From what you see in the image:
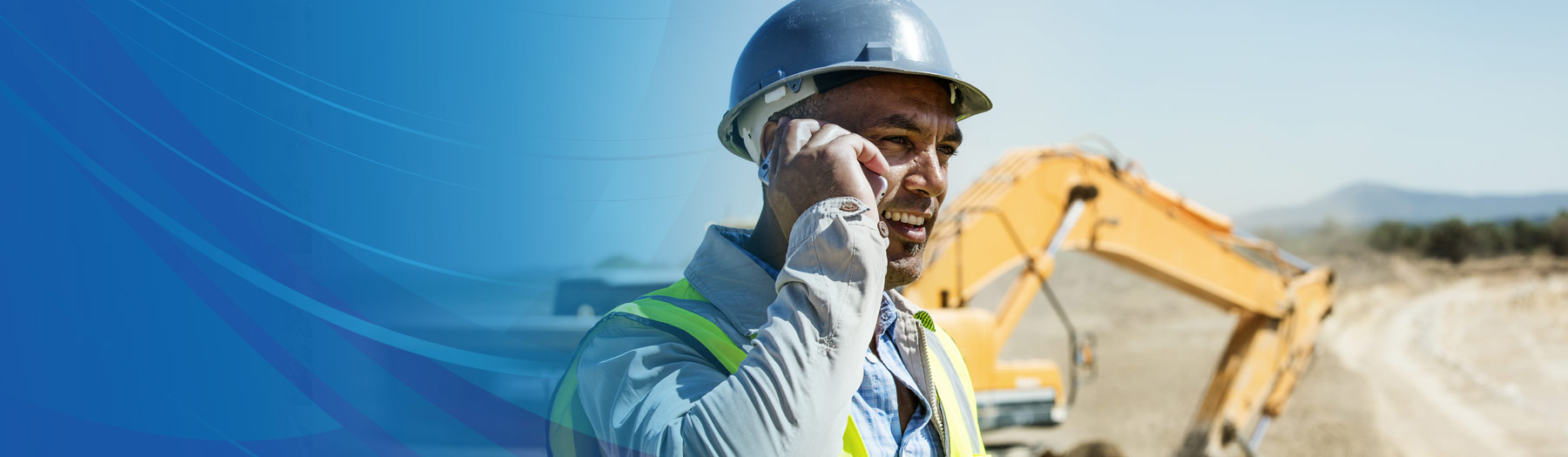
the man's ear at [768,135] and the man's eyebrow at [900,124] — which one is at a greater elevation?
the man's eyebrow at [900,124]

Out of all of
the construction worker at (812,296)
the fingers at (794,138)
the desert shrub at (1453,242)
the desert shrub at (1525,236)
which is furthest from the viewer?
the desert shrub at (1525,236)

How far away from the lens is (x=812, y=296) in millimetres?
1583

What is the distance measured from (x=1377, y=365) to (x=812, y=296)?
22.6m

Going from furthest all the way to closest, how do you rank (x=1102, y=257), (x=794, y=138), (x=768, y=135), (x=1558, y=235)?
(x=1558, y=235)
(x=1102, y=257)
(x=768, y=135)
(x=794, y=138)

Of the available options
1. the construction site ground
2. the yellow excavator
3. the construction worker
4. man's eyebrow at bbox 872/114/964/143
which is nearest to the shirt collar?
the construction worker

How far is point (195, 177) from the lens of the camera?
5.02ft

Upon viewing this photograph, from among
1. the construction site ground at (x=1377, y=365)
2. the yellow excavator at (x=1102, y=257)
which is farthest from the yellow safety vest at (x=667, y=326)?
the construction site ground at (x=1377, y=365)

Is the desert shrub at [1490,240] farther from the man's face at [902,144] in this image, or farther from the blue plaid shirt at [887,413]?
the blue plaid shirt at [887,413]

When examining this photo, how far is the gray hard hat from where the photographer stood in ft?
7.49

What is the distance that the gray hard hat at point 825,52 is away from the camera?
2.28 meters

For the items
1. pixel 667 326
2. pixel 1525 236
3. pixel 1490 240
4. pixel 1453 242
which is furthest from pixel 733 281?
pixel 1525 236

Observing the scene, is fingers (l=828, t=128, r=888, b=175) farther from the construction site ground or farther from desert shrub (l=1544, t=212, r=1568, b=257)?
desert shrub (l=1544, t=212, r=1568, b=257)

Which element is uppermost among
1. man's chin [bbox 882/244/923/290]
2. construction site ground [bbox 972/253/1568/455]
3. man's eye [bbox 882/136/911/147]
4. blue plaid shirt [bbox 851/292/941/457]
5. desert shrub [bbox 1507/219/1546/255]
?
man's eye [bbox 882/136/911/147]

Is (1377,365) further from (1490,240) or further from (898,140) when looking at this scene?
(1490,240)
